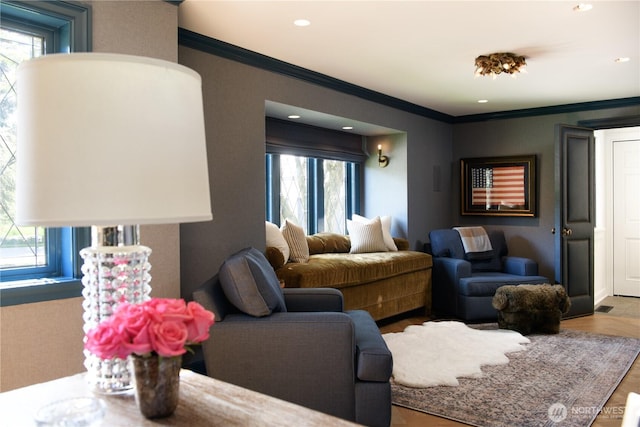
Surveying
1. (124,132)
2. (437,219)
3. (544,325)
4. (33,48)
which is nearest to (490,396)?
(544,325)

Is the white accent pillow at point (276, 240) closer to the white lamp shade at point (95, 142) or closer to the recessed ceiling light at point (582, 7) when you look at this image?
the recessed ceiling light at point (582, 7)

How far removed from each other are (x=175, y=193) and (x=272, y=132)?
12.7 ft

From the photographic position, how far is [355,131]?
5727 mm

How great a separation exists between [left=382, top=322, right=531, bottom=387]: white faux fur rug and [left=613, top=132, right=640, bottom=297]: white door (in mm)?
3225

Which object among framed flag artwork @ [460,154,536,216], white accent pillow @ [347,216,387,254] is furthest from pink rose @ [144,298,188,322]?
framed flag artwork @ [460,154,536,216]

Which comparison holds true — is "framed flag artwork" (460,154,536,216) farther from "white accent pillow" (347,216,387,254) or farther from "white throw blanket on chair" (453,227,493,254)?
"white accent pillow" (347,216,387,254)

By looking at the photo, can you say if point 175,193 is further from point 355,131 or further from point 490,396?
point 355,131

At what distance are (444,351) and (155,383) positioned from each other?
323 centimetres

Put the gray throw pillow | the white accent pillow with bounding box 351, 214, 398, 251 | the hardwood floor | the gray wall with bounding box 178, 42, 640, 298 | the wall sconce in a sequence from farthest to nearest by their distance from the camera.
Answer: the wall sconce, the white accent pillow with bounding box 351, 214, 398, 251, the gray wall with bounding box 178, 42, 640, 298, the hardwood floor, the gray throw pillow

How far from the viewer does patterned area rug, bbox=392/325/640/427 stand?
273cm

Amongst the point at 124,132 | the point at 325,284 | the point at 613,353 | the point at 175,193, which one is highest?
the point at 124,132

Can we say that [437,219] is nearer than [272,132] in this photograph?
No

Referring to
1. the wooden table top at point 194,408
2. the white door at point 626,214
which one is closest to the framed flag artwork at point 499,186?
the white door at point 626,214

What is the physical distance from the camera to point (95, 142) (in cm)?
98
